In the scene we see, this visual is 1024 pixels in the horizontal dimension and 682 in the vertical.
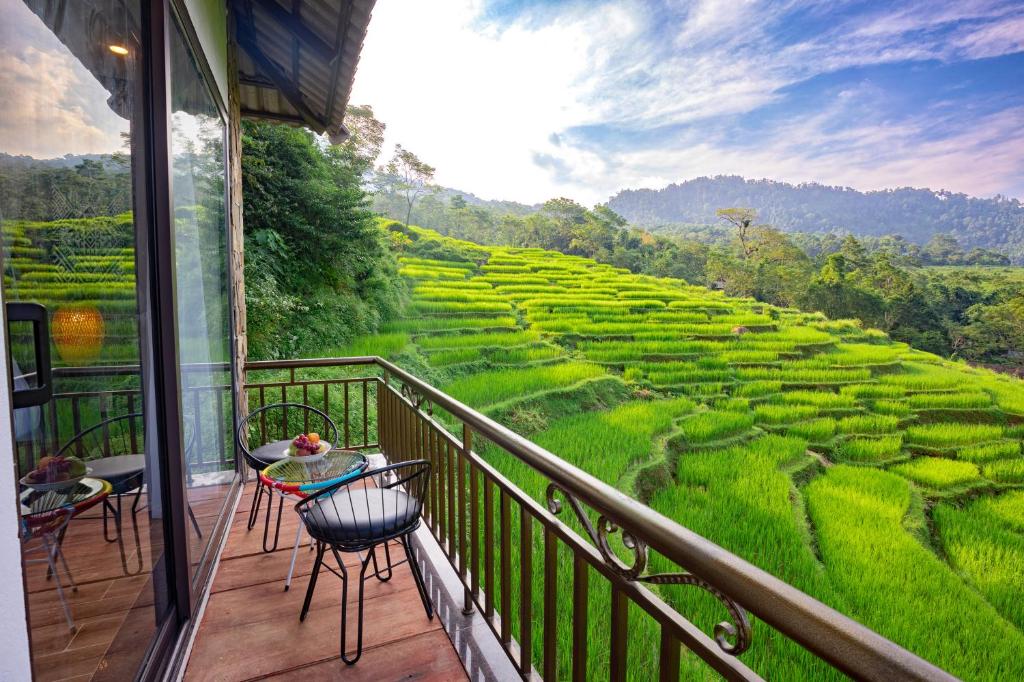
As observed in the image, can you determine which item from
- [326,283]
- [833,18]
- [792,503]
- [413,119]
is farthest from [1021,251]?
[326,283]

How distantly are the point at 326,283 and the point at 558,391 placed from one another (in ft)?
17.1

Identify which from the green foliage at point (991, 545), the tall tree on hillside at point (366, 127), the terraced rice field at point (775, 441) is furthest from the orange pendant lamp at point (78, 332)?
the tall tree on hillside at point (366, 127)

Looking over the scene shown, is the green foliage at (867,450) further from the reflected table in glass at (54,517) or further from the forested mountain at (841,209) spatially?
the forested mountain at (841,209)

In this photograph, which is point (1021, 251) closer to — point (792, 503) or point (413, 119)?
point (792, 503)

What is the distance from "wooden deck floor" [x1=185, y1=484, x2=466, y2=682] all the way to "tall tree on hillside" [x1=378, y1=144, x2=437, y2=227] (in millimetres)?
20892

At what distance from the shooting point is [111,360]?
1033 mm

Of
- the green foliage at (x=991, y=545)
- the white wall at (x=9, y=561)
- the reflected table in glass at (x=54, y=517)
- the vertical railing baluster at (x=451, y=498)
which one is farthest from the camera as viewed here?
the green foliage at (x=991, y=545)

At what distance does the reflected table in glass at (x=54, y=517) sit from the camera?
0.67m

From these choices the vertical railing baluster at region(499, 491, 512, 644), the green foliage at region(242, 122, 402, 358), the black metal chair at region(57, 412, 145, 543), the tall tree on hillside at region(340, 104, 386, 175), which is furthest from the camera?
the tall tree on hillside at region(340, 104, 386, 175)

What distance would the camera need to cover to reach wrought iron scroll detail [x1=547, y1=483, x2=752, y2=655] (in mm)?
545

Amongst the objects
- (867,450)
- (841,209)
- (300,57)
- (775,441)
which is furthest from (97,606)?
(841,209)

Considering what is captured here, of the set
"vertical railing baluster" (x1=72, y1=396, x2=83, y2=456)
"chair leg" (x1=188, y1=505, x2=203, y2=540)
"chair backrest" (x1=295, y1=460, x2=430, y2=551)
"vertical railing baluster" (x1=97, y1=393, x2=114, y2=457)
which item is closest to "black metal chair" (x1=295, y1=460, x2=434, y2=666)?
"chair backrest" (x1=295, y1=460, x2=430, y2=551)

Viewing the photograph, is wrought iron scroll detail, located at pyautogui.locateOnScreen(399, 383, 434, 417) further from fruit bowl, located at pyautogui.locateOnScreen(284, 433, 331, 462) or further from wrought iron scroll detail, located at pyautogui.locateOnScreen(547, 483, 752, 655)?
wrought iron scroll detail, located at pyautogui.locateOnScreen(547, 483, 752, 655)

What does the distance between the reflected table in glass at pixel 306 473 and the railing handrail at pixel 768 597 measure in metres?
1.25
